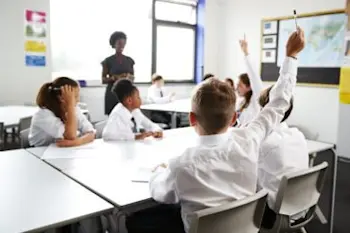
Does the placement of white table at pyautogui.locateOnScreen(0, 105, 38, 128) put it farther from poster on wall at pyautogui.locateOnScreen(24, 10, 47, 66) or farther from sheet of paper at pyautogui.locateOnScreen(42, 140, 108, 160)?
poster on wall at pyautogui.locateOnScreen(24, 10, 47, 66)

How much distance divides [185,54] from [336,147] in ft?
15.0

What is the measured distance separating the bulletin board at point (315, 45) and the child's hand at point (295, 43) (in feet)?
11.6

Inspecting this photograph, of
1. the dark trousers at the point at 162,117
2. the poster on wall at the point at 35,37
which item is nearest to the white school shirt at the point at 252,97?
the dark trousers at the point at 162,117

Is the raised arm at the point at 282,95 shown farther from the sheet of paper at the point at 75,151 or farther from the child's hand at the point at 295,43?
the sheet of paper at the point at 75,151

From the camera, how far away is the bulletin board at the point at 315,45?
16.2 ft

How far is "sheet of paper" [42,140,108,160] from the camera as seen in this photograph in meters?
1.97

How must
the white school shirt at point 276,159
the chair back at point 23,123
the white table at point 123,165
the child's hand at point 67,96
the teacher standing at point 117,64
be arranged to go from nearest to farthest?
1. the white table at point 123,165
2. the white school shirt at point 276,159
3. the child's hand at point 67,96
4. the chair back at point 23,123
5. the teacher standing at point 117,64

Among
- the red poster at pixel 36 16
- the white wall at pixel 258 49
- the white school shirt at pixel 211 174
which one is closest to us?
the white school shirt at pixel 211 174

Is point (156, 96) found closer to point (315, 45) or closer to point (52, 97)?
point (315, 45)

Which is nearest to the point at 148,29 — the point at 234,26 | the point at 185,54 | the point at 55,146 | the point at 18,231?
the point at 185,54

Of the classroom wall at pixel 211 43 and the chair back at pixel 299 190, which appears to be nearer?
the chair back at pixel 299 190

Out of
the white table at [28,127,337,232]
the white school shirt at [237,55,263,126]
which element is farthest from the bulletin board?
the white table at [28,127,337,232]

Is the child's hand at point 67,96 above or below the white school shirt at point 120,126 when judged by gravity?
above

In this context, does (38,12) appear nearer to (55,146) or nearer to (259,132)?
(55,146)
